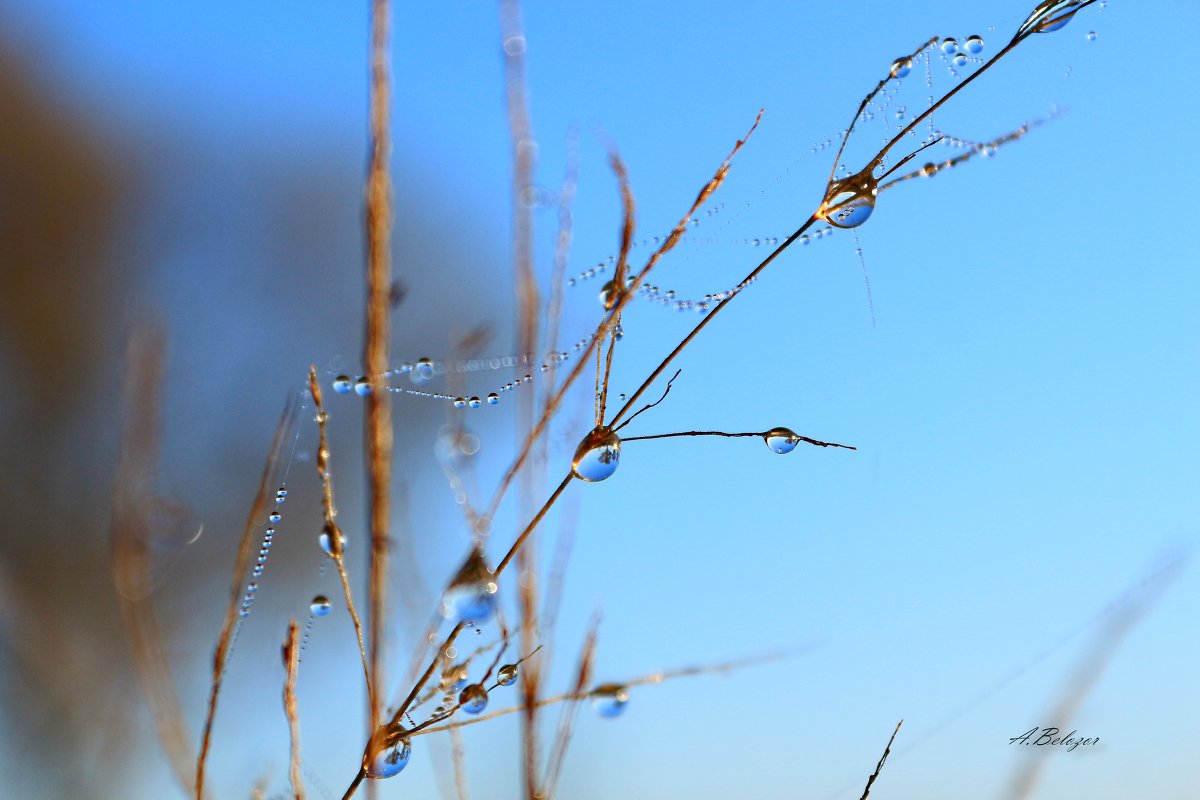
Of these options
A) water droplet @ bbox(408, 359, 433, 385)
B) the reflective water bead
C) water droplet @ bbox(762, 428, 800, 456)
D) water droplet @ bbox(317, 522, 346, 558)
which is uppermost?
water droplet @ bbox(408, 359, 433, 385)

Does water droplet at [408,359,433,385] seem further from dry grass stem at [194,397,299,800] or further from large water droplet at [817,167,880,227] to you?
large water droplet at [817,167,880,227]

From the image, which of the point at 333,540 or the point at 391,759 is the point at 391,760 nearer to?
the point at 391,759

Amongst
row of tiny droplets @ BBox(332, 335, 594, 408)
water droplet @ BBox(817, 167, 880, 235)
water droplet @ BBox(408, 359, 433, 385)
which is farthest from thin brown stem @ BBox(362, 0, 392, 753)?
water droplet @ BBox(817, 167, 880, 235)

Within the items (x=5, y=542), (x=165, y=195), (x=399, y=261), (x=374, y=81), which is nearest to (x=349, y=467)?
(x=399, y=261)

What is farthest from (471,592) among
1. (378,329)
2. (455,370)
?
(455,370)

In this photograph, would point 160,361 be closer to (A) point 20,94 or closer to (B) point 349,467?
(B) point 349,467

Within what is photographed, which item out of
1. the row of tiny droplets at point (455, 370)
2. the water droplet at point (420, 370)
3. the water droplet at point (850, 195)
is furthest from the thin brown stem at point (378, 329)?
the water droplet at point (850, 195)
